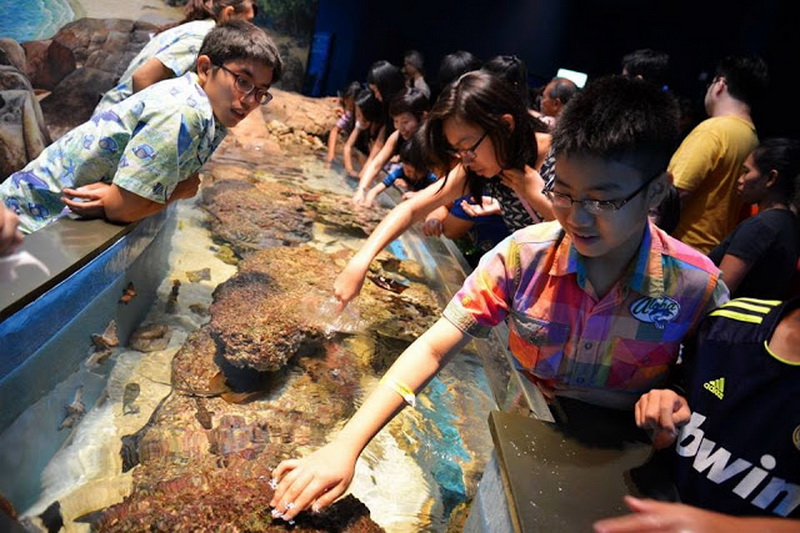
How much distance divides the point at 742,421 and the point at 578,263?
49 centimetres

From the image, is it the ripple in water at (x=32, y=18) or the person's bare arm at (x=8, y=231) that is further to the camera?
the ripple in water at (x=32, y=18)

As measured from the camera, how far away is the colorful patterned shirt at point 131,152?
205cm

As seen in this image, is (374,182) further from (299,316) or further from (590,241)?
(590,241)

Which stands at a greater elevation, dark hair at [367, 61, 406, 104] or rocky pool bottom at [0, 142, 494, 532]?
dark hair at [367, 61, 406, 104]

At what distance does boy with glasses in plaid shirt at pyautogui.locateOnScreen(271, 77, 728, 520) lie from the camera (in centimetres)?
126

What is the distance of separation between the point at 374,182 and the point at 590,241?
15.9 ft

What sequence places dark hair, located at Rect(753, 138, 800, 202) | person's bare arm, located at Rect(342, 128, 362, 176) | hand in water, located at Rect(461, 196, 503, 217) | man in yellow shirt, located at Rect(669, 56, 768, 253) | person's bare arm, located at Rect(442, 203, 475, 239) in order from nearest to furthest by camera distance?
dark hair, located at Rect(753, 138, 800, 202) < man in yellow shirt, located at Rect(669, 56, 768, 253) < hand in water, located at Rect(461, 196, 503, 217) < person's bare arm, located at Rect(442, 203, 475, 239) < person's bare arm, located at Rect(342, 128, 362, 176)

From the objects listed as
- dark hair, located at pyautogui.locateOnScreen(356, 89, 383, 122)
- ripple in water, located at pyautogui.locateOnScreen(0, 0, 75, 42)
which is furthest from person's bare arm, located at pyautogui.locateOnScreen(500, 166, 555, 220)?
ripple in water, located at pyautogui.locateOnScreen(0, 0, 75, 42)

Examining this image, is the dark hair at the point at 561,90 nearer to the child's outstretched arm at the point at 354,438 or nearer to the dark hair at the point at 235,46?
the dark hair at the point at 235,46

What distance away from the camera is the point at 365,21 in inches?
436

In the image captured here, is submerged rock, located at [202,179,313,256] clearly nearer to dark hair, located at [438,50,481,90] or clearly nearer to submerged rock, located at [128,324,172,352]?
submerged rock, located at [128,324,172,352]

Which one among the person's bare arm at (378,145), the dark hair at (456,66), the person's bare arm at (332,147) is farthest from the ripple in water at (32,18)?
the dark hair at (456,66)

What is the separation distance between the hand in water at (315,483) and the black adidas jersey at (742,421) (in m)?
0.79

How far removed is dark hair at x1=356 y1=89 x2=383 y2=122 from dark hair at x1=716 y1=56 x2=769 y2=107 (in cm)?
421
